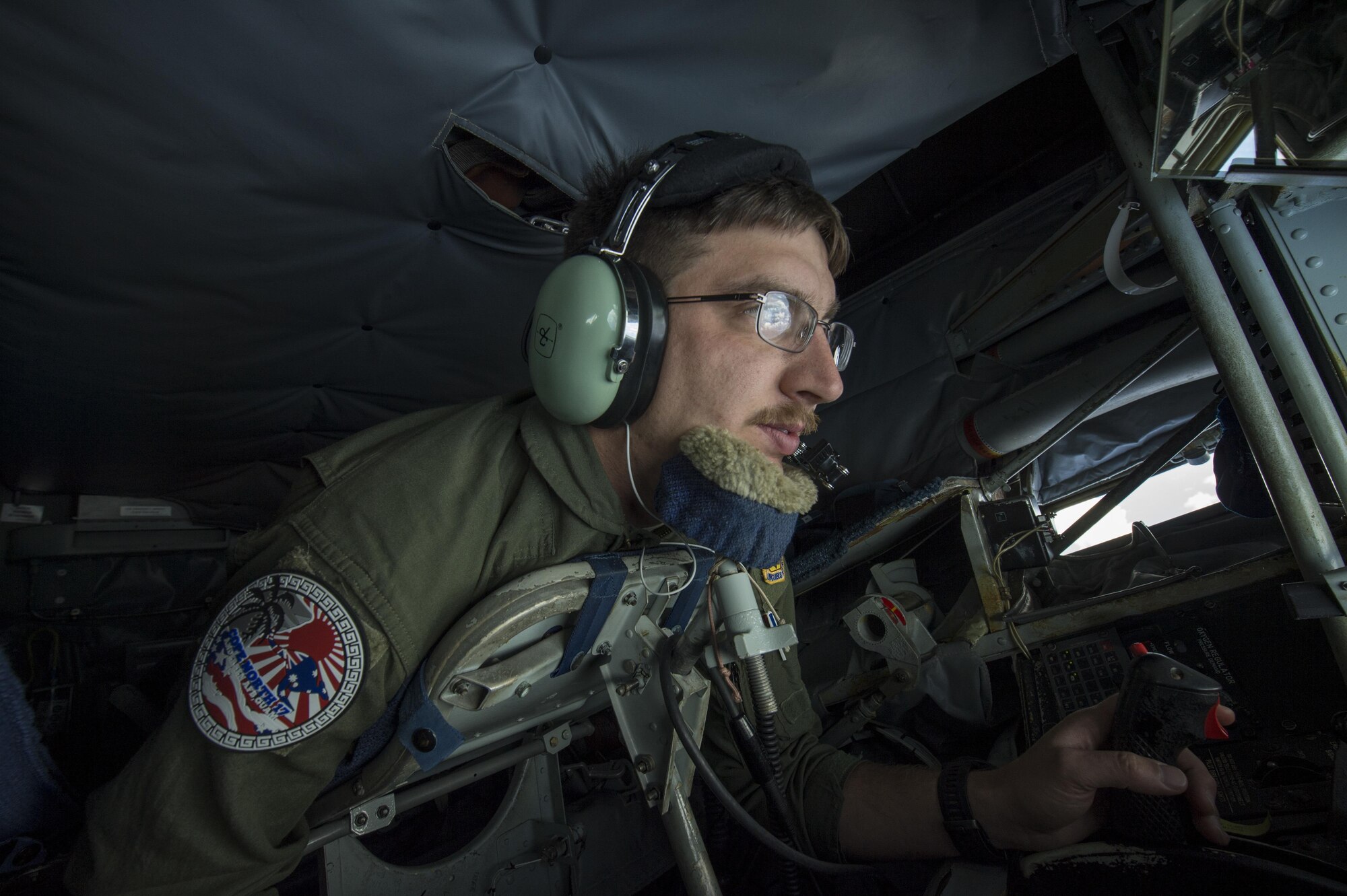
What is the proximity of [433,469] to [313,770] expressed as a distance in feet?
1.34

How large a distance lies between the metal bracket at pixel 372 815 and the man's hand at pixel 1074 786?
96cm

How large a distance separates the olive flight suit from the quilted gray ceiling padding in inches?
28.8

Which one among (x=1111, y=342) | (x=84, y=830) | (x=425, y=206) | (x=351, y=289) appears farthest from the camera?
(x=351, y=289)

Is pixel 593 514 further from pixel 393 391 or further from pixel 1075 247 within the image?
pixel 393 391

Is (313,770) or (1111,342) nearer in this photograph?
(313,770)

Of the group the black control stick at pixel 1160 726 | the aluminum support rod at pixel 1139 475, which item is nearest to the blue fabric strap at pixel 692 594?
the black control stick at pixel 1160 726

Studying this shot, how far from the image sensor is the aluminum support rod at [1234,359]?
80 cm

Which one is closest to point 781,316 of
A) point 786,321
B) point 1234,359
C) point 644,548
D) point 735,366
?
point 786,321

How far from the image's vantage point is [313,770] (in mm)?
750

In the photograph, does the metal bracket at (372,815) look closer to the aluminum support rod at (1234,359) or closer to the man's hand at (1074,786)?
the man's hand at (1074,786)

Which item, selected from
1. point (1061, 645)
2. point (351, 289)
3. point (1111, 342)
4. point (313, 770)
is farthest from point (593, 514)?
point (1111, 342)

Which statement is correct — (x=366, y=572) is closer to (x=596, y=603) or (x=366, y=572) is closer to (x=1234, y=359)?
(x=596, y=603)

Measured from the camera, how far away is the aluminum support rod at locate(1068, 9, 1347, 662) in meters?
0.80

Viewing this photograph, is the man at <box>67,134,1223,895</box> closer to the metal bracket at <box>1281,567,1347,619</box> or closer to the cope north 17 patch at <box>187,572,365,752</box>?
the cope north 17 patch at <box>187,572,365,752</box>
